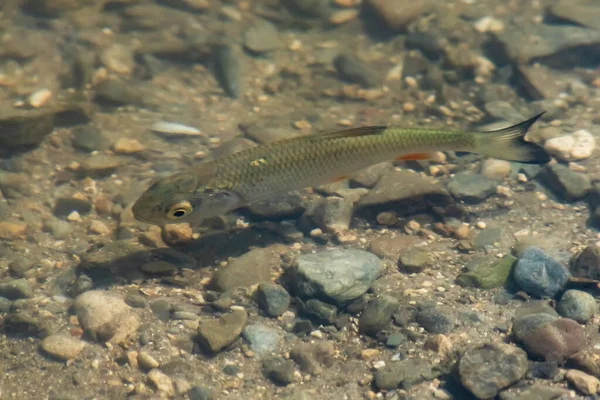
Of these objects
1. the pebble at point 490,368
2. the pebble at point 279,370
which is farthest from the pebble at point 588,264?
the pebble at point 279,370

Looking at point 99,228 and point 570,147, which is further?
point 570,147

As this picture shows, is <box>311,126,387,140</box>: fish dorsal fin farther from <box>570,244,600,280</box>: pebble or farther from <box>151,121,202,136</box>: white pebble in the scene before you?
<box>151,121,202,136</box>: white pebble

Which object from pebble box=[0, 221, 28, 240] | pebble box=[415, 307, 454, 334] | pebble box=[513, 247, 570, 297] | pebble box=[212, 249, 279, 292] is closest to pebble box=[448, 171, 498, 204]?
pebble box=[513, 247, 570, 297]

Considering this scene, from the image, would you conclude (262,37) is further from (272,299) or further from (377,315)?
(377,315)

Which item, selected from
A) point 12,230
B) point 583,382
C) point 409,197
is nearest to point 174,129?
point 12,230

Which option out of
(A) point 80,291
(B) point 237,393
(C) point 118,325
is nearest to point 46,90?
(A) point 80,291

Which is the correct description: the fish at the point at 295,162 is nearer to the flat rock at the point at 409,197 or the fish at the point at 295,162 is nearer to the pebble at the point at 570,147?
the flat rock at the point at 409,197

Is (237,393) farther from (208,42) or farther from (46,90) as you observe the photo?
(208,42)
